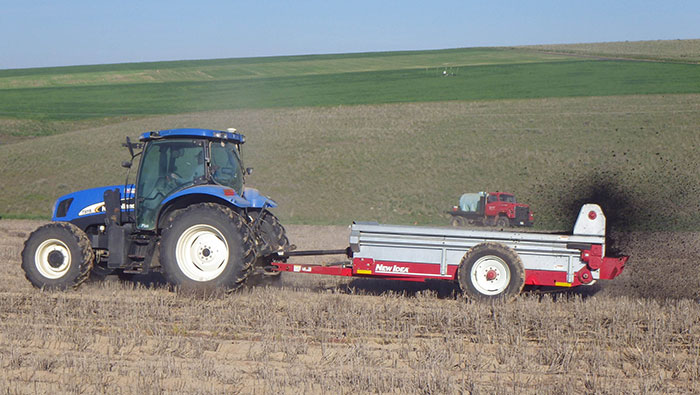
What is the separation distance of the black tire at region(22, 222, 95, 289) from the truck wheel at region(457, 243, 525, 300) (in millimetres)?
4802

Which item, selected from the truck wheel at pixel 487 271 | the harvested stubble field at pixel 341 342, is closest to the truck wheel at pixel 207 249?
the harvested stubble field at pixel 341 342

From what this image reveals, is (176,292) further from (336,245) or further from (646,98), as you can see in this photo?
(646,98)

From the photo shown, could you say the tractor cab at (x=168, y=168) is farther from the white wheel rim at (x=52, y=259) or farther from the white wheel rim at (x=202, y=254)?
the white wheel rim at (x=52, y=259)

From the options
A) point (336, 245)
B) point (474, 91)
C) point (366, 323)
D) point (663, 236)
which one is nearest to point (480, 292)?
point (366, 323)

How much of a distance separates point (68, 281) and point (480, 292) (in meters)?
5.25

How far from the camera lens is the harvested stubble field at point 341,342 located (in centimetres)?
505

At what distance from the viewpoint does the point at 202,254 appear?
8.32 metres

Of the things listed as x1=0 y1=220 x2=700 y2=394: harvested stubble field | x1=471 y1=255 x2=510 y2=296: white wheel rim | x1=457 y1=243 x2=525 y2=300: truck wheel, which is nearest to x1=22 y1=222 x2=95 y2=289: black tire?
x1=0 y1=220 x2=700 y2=394: harvested stubble field

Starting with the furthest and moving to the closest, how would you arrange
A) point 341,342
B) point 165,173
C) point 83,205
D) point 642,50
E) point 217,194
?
→ point 642,50
point 83,205
point 165,173
point 217,194
point 341,342

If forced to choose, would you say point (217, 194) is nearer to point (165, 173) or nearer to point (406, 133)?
point (165, 173)

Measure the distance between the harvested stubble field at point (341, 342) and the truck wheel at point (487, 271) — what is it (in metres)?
0.23

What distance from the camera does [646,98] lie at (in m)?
36.4

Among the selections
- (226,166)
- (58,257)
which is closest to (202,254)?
(226,166)

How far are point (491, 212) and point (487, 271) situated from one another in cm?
1436
